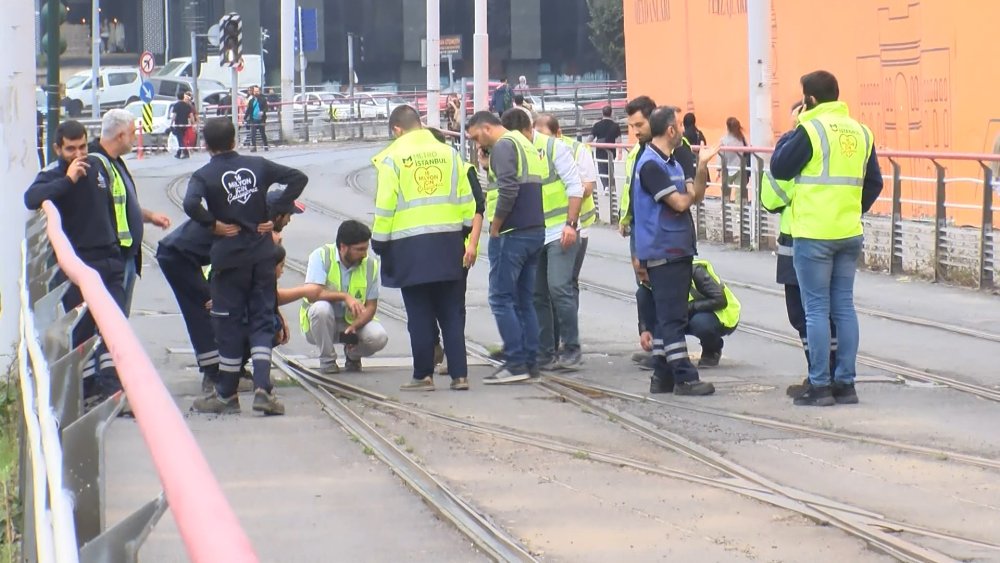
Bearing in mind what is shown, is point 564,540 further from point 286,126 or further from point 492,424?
point 286,126

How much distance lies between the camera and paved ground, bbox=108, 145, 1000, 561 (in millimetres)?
6062

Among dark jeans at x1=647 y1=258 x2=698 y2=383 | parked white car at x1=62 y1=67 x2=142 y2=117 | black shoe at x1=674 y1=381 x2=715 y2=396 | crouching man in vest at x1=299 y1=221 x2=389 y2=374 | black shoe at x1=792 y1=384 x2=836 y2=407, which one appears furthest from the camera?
parked white car at x1=62 y1=67 x2=142 y2=117

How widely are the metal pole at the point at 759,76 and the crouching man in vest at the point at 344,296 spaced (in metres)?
9.57

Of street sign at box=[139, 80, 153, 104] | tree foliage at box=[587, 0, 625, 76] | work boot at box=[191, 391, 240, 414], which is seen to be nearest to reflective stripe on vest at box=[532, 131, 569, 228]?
work boot at box=[191, 391, 240, 414]

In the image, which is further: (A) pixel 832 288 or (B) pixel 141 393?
(A) pixel 832 288

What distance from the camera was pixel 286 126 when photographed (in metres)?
45.5

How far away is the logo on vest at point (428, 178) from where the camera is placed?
373 inches

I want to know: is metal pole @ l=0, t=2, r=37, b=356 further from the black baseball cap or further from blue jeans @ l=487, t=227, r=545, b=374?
blue jeans @ l=487, t=227, r=545, b=374

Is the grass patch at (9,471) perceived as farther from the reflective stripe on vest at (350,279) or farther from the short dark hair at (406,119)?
the short dark hair at (406,119)

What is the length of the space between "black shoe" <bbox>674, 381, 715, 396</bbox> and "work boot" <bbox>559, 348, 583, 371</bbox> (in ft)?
4.30

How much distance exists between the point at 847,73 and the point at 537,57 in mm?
51249

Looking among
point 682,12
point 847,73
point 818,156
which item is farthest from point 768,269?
point 682,12

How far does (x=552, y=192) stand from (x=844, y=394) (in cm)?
247

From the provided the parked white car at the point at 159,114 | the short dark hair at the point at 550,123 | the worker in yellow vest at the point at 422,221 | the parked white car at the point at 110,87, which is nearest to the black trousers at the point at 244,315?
the worker in yellow vest at the point at 422,221
